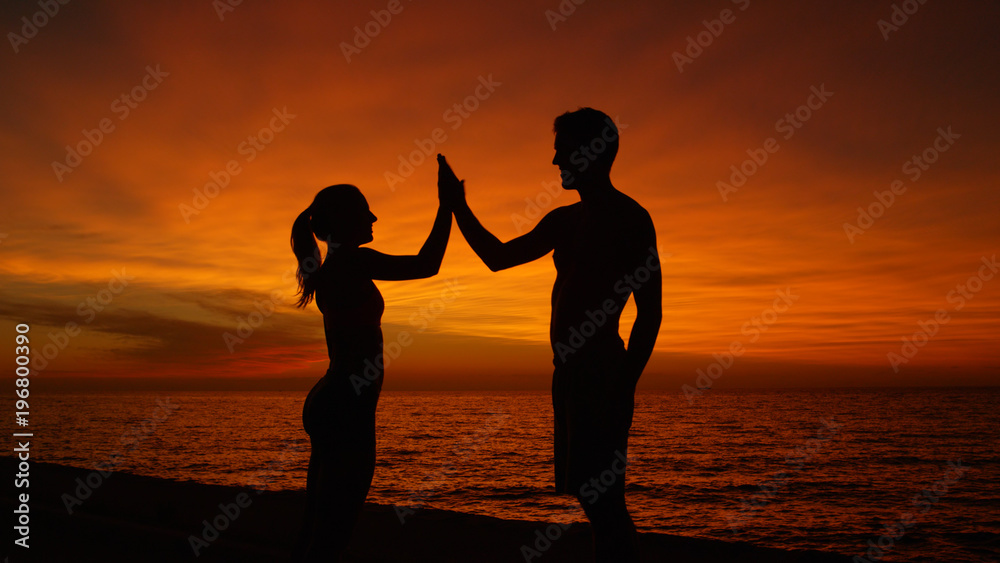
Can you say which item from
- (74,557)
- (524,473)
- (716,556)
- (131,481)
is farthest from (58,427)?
(716,556)

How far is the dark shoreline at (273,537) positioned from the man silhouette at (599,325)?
3164 millimetres

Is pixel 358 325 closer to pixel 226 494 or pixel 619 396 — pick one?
pixel 619 396

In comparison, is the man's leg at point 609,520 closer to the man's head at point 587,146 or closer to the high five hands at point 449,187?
the man's head at point 587,146

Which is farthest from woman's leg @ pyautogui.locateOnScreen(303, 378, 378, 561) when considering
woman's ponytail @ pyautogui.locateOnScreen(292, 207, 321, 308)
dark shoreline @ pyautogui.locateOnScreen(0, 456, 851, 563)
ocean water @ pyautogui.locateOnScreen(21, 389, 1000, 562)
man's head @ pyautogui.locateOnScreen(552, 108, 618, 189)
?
ocean water @ pyautogui.locateOnScreen(21, 389, 1000, 562)

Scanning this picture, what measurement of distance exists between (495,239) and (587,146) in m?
0.65

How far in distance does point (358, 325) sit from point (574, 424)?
98 centimetres

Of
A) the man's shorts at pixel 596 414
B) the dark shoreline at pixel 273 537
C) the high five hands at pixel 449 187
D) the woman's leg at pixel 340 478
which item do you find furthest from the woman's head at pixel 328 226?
the dark shoreline at pixel 273 537

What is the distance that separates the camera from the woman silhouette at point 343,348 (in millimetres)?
2445

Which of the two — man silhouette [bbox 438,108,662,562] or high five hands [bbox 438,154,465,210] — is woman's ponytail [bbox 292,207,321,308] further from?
man silhouette [bbox 438,108,662,562]

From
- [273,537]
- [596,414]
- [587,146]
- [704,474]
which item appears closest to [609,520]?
[596,414]

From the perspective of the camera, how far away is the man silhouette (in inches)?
85.2

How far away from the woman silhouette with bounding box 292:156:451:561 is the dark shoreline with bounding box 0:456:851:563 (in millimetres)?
2782

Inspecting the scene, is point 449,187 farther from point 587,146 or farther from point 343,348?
point 343,348

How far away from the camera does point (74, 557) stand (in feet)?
16.5
